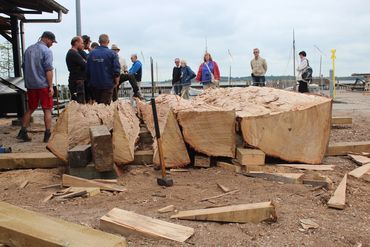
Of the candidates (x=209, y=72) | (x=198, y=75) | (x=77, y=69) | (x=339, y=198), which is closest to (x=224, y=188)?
(x=339, y=198)

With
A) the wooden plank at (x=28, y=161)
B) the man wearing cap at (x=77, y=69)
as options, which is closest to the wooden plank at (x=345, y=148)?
the wooden plank at (x=28, y=161)

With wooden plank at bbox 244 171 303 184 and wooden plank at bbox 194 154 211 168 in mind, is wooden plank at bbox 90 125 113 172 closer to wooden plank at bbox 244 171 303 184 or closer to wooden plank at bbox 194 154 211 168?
wooden plank at bbox 194 154 211 168

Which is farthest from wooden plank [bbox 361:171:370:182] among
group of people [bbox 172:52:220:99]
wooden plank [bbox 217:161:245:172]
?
group of people [bbox 172:52:220:99]

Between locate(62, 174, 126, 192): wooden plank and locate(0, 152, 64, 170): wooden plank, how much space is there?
3.27ft

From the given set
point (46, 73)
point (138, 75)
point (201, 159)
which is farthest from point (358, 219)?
point (138, 75)

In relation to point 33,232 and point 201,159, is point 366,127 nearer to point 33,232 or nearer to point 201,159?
point 201,159

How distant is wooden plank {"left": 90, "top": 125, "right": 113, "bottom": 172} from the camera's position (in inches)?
188

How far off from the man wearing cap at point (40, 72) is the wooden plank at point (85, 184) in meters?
3.29

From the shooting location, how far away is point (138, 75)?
40.3 feet

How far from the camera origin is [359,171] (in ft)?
17.4

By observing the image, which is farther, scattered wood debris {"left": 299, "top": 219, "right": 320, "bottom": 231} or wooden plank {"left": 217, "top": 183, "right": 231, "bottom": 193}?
wooden plank {"left": 217, "top": 183, "right": 231, "bottom": 193}

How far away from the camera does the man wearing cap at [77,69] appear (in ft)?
27.9

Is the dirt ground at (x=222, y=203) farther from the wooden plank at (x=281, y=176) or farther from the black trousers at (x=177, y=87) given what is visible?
the black trousers at (x=177, y=87)

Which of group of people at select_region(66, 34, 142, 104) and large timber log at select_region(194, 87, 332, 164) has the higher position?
group of people at select_region(66, 34, 142, 104)
